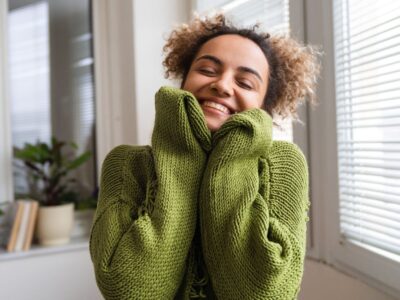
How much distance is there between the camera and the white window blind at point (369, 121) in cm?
90

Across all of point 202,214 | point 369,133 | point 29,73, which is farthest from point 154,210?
point 29,73

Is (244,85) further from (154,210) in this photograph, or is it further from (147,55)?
(147,55)

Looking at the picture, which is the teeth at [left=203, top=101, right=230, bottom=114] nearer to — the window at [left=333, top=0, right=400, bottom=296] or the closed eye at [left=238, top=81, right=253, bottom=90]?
the closed eye at [left=238, top=81, right=253, bottom=90]

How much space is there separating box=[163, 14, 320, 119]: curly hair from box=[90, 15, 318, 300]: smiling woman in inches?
3.0

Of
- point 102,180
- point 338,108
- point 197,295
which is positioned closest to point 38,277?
point 102,180

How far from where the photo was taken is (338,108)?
42.1 inches

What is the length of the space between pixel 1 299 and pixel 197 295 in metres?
1.20

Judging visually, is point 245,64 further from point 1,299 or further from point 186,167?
point 1,299

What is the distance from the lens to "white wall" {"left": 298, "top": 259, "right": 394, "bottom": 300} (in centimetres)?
99

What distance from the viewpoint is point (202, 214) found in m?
0.66

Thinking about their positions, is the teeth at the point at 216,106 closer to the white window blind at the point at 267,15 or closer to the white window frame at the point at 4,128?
the white window blind at the point at 267,15

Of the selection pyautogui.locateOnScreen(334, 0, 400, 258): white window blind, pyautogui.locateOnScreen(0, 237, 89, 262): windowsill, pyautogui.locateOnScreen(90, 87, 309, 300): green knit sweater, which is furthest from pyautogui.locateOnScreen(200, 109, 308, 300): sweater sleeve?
pyautogui.locateOnScreen(0, 237, 89, 262): windowsill

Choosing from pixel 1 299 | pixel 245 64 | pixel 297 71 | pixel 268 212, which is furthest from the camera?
pixel 1 299

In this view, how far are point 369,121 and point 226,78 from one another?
0.45 metres
